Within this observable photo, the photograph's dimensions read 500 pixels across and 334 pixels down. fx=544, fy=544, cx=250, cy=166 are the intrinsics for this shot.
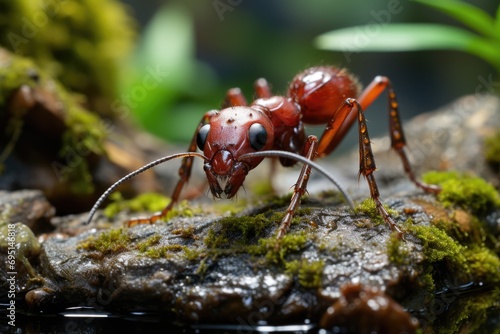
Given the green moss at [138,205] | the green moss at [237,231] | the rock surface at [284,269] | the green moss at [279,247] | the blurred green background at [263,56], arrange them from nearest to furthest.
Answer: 1. the rock surface at [284,269]
2. the green moss at [279,247]
3. the green moss at [237,231]
4. the green moss at [138,205]
5. the blurred green background at [263,56]

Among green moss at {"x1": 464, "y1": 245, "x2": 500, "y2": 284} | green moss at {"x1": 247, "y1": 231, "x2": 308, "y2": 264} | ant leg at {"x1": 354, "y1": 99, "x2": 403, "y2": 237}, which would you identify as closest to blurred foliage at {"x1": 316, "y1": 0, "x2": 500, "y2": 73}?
ant leg at {"x1": 354, "y1": 99, "x2": 403, "y2": 237}

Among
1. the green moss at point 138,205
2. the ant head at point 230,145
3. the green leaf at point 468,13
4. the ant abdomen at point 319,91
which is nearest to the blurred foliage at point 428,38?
the green leaf at point 468,13

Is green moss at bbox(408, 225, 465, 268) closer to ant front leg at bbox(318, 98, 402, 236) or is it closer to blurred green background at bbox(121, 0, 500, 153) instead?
ant front leg at bbox(318, 98, 402, 236)

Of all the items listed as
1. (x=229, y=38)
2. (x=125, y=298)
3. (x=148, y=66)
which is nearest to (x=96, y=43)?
(x=148, y=66)

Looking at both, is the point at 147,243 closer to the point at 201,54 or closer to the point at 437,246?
the point at 437,246

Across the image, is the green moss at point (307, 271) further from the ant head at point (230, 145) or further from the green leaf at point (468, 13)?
the green leaf at point (468, 13)

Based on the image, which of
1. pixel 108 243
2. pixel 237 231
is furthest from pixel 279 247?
pixel 108 243
